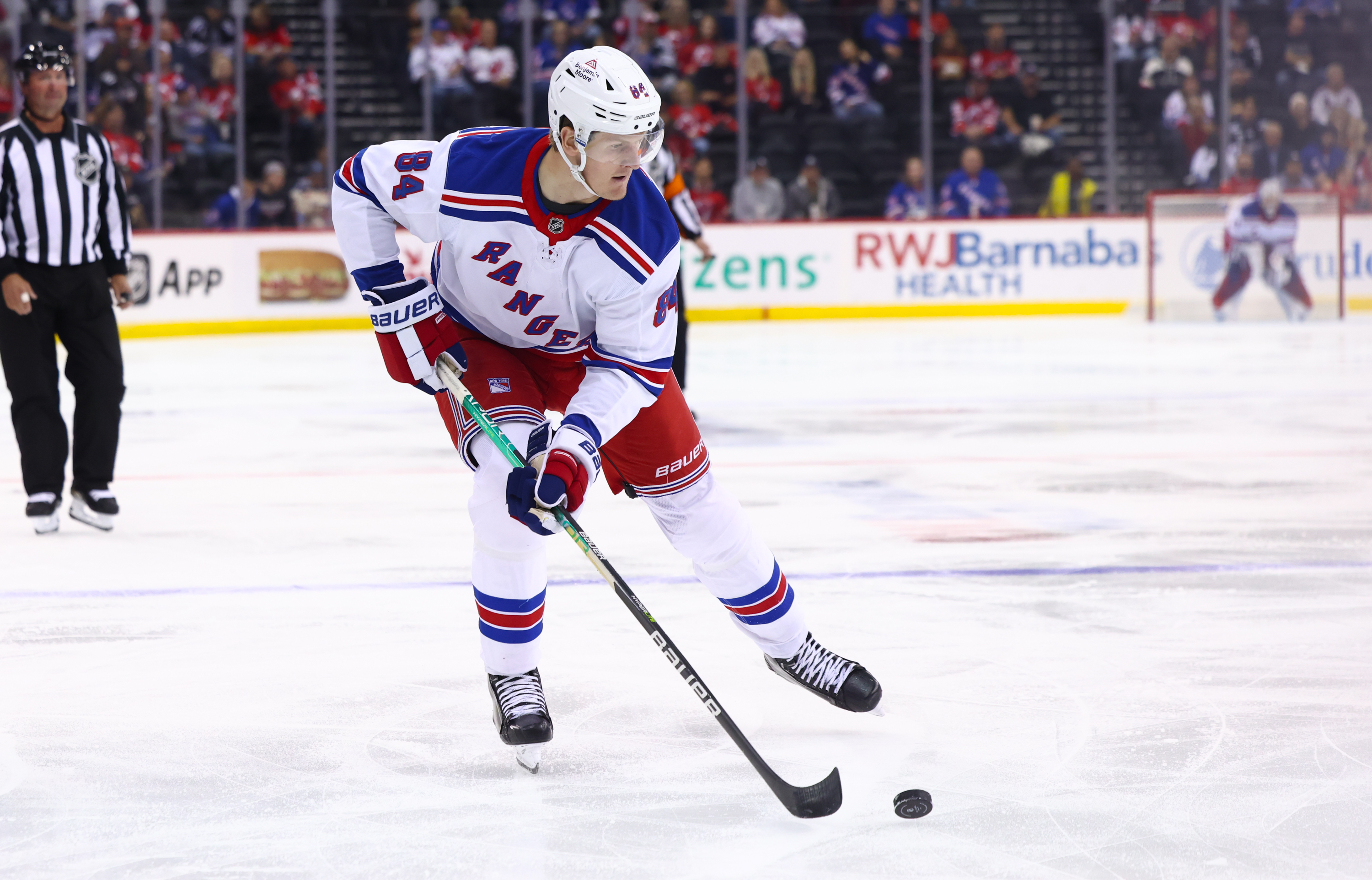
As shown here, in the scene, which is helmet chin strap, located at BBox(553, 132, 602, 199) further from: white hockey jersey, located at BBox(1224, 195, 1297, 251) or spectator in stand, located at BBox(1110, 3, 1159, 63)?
spectator in stand, located at BBox(1110, 3, 1159, 63)

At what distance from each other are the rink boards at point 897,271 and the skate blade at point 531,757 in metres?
9.82

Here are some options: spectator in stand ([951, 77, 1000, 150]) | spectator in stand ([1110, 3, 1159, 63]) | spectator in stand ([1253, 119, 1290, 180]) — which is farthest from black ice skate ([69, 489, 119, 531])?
spectator in stand ([1110, 3, 1159, 63])

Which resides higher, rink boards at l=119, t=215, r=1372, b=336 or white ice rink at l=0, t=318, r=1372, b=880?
rink boards at l=119, t=215, r=1372, b=336

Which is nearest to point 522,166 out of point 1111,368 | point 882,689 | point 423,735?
point 423,735

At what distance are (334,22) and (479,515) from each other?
10884mm

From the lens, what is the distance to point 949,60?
44.5 ft

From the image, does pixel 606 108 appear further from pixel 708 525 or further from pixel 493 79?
pixel 493 79

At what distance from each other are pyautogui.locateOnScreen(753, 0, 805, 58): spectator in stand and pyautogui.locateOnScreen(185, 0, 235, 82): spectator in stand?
4.07 m

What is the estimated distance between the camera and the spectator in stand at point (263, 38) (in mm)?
12203

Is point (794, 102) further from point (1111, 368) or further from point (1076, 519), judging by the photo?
point (1076, 519)

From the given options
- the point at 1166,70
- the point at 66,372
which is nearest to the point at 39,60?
the point at 66,372

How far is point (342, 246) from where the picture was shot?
103 inches

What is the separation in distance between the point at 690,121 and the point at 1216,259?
13.5 feet

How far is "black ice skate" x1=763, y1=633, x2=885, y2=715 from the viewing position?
8.66 feet
